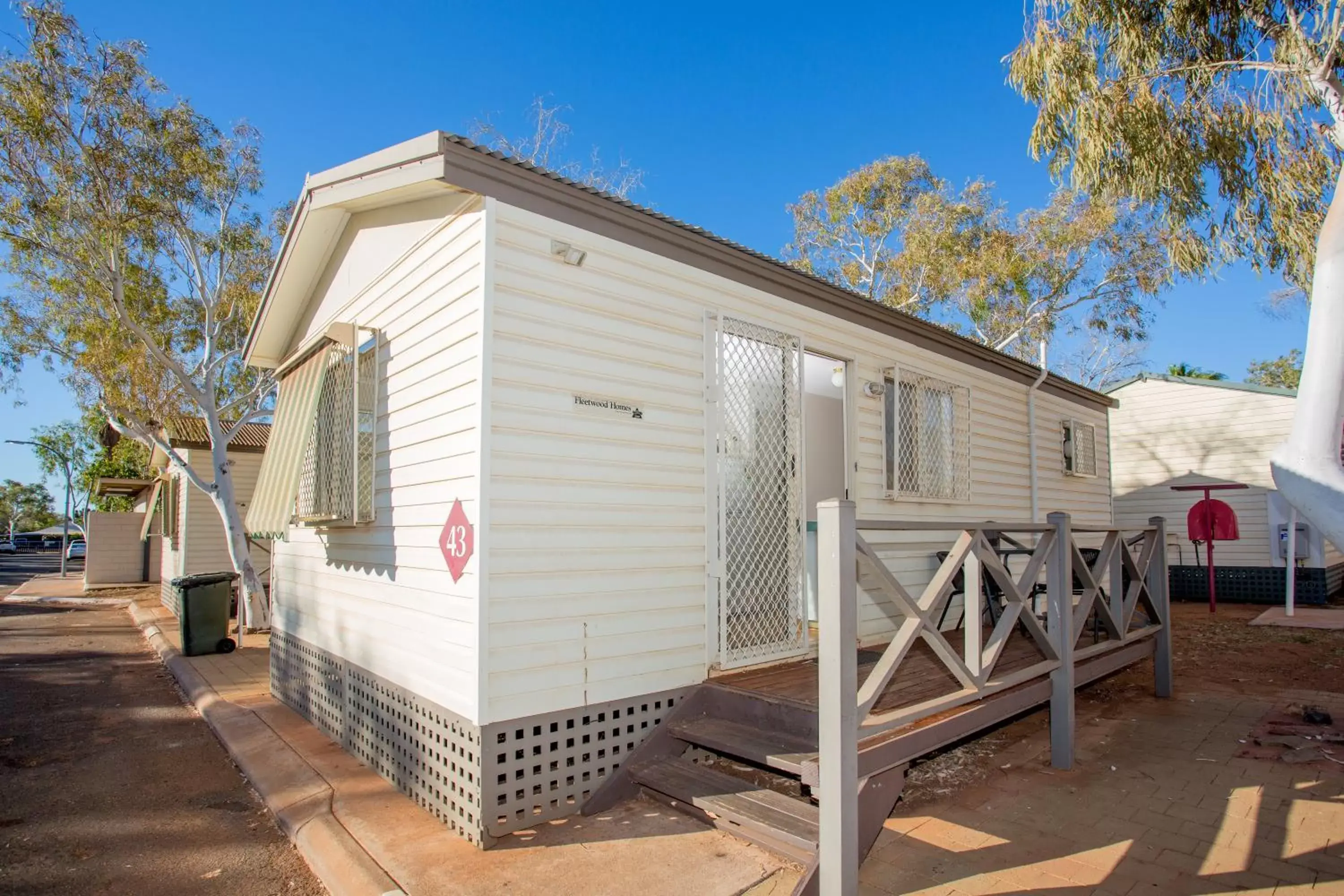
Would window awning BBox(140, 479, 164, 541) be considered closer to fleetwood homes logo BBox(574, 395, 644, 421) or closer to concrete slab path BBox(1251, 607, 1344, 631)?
fleetwood homes logo BBox(574, 395, 644, 421)

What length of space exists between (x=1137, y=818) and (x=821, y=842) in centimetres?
185

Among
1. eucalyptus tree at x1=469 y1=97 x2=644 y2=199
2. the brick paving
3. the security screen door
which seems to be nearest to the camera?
the brick paving

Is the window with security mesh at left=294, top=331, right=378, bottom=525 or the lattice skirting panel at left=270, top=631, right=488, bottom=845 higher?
the window with security mesh at left=294, top=331, right=378, bottom=525

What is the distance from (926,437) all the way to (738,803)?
4.03 meters

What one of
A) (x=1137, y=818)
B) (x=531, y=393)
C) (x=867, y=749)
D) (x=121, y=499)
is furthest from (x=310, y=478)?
(x=121, y=499)

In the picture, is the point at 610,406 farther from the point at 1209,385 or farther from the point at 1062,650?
the point at 1209,385

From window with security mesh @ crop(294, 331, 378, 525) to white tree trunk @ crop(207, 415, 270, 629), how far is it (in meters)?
6.26

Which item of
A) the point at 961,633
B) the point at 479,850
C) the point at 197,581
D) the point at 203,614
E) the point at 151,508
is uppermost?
the point at 151,508

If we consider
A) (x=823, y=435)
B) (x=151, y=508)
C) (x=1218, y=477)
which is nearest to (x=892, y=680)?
(x=823, y=435)

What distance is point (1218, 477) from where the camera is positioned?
13.4 metres

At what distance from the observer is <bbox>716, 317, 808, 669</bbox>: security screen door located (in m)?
4.68

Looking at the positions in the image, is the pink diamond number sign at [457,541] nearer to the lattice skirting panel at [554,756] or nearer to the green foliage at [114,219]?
the lattice skirting panel at [554,756]

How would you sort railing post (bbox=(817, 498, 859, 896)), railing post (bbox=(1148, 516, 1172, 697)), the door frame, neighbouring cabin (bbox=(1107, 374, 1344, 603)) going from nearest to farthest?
1. railing post (bbox=(817, 498, 859, 896))
2. the door frame
3. railing post (bbox=(1148, 516, 1172, 697))
4. neighbouring cabin (bbox=(1107, 374, 1344, 603))

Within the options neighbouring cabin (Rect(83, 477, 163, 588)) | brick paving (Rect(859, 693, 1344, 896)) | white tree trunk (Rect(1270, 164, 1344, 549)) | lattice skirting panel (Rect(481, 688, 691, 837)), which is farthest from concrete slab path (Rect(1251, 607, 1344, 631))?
neighbouring cabin (Rect(83, 477, 163, 588))
